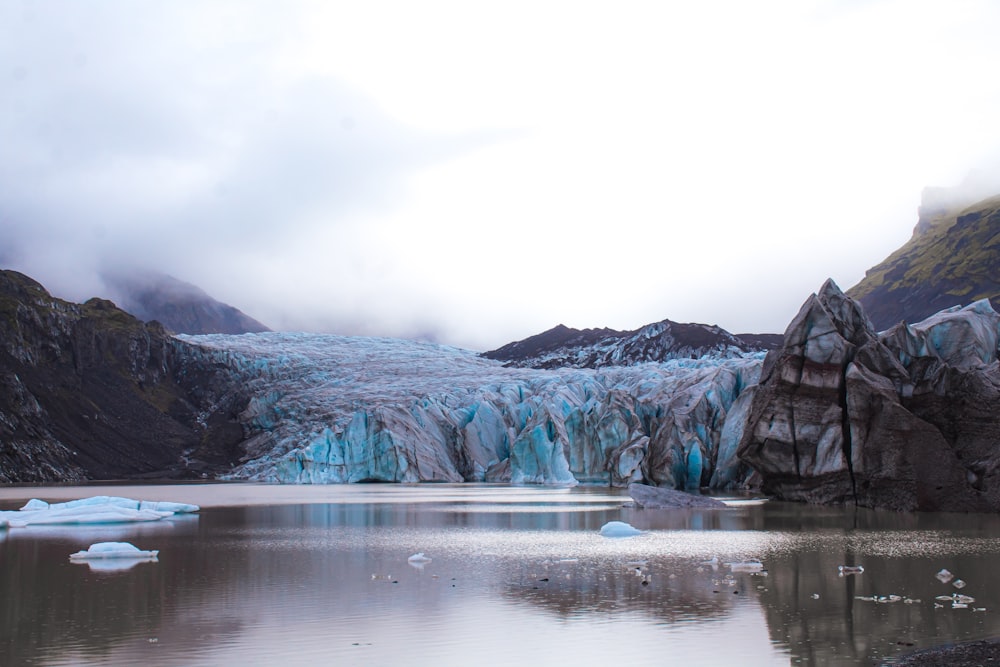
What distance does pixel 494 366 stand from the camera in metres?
112

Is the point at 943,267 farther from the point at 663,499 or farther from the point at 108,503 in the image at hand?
the point at 108,503

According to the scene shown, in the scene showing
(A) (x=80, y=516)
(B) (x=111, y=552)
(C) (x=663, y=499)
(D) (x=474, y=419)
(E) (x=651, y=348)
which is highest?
(E) (x=651, y=348)

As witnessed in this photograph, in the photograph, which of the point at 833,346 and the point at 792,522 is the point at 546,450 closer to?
the point at 833,346

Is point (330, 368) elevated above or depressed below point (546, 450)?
above

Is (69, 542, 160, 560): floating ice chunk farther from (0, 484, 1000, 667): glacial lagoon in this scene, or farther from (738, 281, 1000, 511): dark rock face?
Answer: (738, 281, 1000, 511): dark rock face

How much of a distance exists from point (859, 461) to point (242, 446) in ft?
249

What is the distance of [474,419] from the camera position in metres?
75.8

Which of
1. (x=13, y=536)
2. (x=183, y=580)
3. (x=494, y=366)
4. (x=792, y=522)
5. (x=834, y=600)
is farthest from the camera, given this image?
(x=494, y=366)

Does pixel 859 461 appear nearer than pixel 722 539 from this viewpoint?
No

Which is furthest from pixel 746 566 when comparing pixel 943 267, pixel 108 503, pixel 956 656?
pixel 943 267

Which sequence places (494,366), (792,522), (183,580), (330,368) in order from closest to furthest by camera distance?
1. (183,580)
2. (792,522)
3. (330,368)
4. (494,366)

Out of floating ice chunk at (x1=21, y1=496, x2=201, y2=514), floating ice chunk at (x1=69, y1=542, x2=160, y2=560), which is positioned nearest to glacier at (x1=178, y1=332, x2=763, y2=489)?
floating ice chunk at (x1=21, y1=496, x2=201, y2=514)

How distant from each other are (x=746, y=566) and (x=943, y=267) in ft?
375

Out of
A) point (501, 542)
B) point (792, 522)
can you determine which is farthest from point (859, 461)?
point (501, 542)
